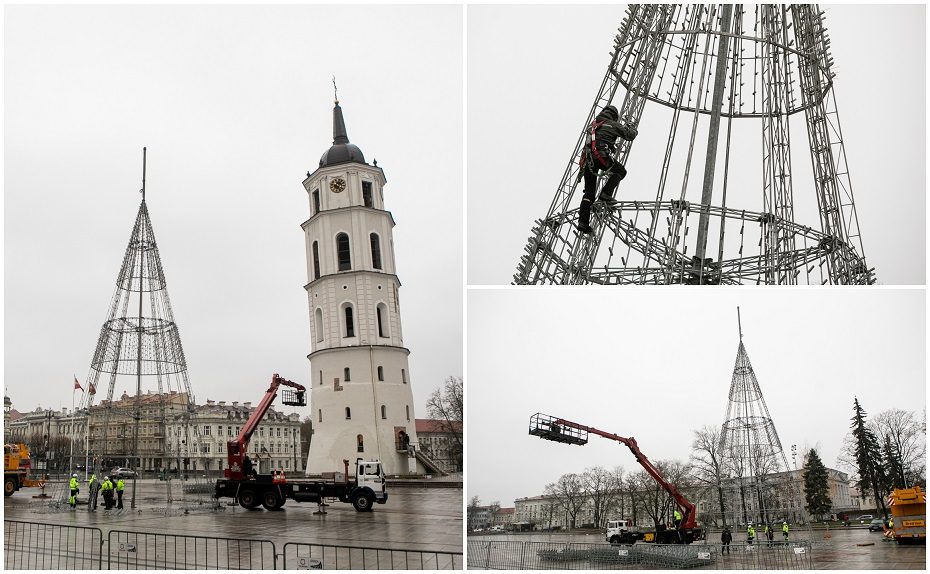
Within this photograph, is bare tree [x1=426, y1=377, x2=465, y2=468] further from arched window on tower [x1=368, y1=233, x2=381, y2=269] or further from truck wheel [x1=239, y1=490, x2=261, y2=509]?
truck wheel [x1=239, y1=490, x2=261, y2=509]

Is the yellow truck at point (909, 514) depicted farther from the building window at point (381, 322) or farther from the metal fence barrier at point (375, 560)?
the building window at point (381, 322)

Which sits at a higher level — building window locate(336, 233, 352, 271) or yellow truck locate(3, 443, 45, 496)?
building window locate(336, 233, 352, 271)

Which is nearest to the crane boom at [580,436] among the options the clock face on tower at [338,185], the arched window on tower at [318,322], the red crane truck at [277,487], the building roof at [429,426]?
the red crane truck at [277,487]

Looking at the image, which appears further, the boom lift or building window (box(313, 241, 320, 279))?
building window (box(313, 241, 320, 279))

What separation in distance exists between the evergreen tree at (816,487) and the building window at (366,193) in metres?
25.1

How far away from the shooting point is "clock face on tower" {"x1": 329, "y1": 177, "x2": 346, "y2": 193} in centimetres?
4472

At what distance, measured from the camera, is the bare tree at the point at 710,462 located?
27125 mm

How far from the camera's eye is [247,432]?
25.5 meters

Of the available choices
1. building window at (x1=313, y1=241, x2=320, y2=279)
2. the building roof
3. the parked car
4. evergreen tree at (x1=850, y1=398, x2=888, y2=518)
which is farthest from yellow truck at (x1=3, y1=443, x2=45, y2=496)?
the building roof

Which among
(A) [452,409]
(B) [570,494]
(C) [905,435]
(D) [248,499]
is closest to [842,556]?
(C) [905,435]

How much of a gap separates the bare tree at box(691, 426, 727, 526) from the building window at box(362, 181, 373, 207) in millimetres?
22034

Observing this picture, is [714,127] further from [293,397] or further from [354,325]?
[354,325]

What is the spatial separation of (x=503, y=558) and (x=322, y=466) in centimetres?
2702

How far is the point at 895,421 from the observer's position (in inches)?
614
